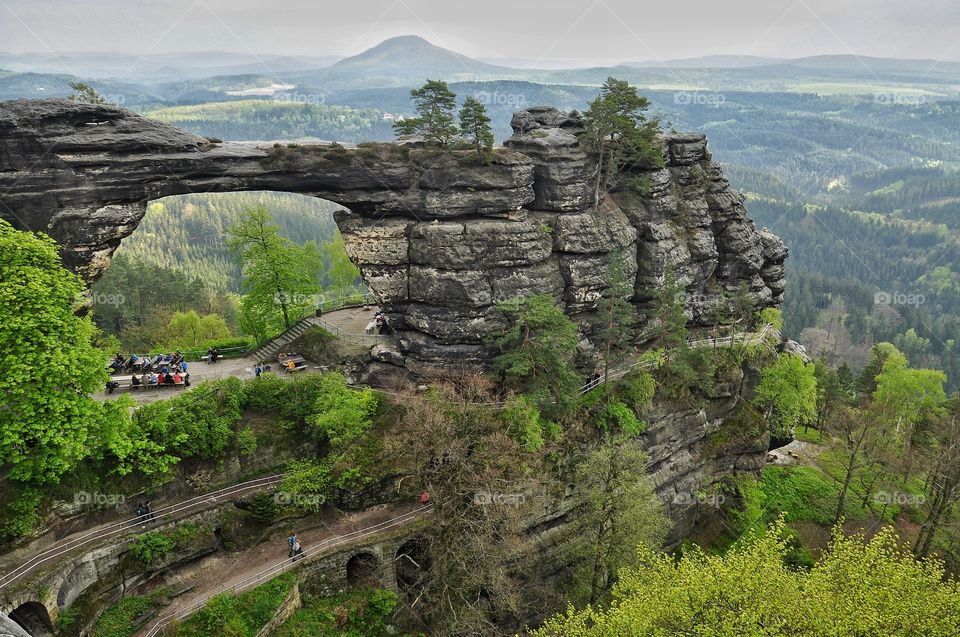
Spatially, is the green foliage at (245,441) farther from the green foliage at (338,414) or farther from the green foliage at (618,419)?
the green foliage at (618,419)

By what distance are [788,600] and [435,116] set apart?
3208 centimetres

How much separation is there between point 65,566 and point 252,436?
1004cm

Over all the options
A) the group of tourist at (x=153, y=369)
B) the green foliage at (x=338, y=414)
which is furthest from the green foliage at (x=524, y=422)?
the group of tourist at (x=153, y=369)

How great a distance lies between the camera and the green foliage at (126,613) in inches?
969

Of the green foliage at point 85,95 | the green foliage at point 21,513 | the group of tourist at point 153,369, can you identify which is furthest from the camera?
the group of tourist at point 153,369

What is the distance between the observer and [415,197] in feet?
120

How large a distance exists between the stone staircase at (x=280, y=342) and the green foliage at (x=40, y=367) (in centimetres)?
1471

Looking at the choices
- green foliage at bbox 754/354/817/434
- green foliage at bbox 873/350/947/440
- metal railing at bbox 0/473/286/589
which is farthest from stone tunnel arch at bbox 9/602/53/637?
green foliage at bbox 873/350/947/440

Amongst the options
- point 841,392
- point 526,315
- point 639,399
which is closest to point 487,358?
point 526,315

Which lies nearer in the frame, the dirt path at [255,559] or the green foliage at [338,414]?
A: the dirt path at [255,559]

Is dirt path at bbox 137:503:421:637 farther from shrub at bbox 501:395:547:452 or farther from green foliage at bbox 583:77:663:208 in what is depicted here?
green foliage at bbox 583:77:663:208

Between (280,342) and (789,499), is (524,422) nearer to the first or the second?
(280,342)

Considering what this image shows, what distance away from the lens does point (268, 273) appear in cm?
4088

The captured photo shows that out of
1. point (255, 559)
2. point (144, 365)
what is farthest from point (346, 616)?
point (144, 365)
